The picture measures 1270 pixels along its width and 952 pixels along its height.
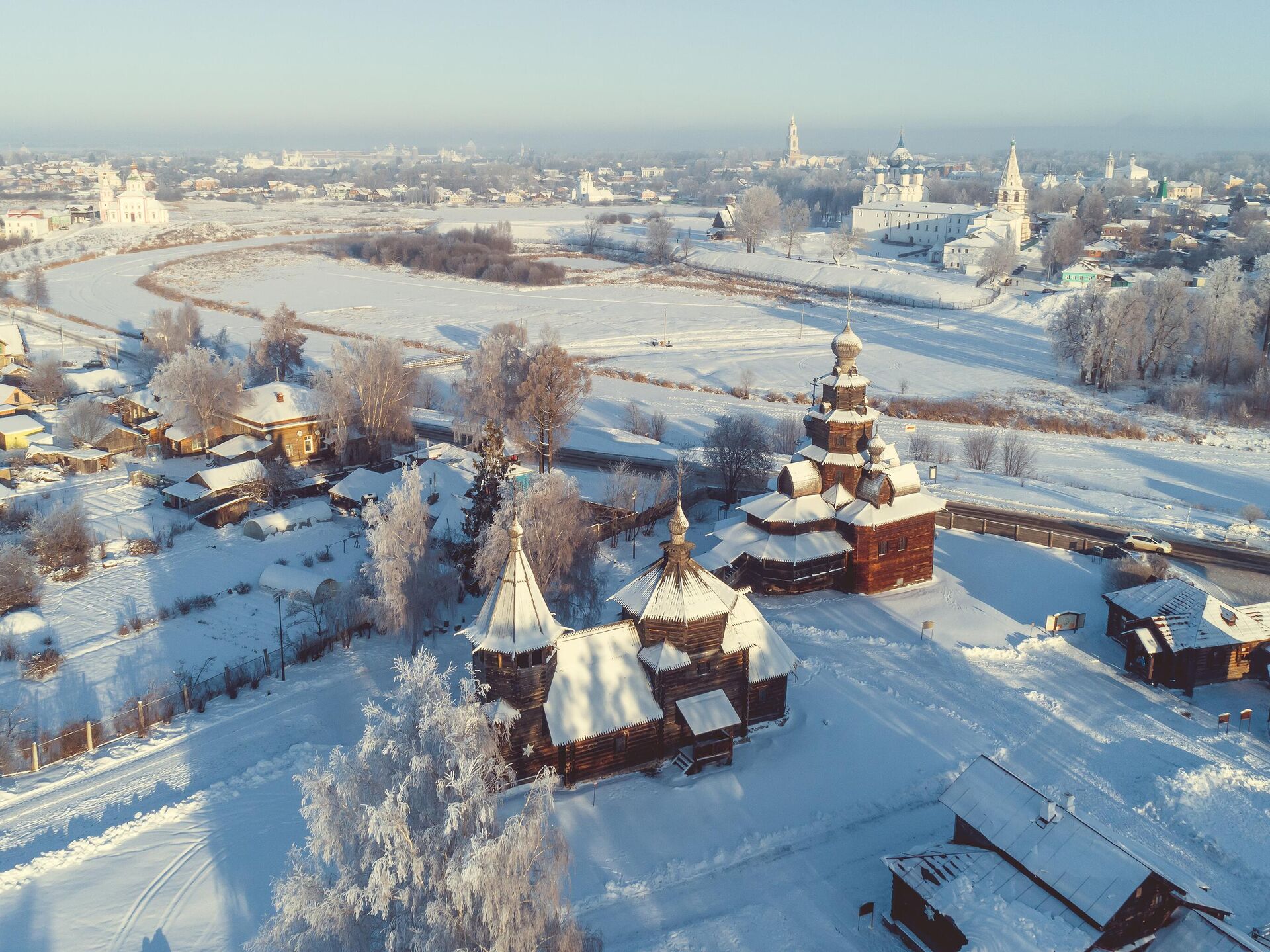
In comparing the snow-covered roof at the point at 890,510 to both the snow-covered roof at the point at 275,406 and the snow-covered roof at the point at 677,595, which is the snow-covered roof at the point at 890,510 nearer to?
the snow-covered roof at the point at 677,595

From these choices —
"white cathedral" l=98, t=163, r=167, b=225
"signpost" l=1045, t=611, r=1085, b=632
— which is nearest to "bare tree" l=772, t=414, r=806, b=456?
"signpost" l=1045, t=611, r=1085, b=632

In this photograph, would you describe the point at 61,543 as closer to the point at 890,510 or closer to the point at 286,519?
the point at 286,519

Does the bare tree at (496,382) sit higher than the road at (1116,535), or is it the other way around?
the bare tree at (496,382)

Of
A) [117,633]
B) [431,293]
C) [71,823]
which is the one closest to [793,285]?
[431,293]

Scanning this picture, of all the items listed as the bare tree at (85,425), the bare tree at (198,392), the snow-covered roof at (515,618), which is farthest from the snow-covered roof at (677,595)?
the bare tree at (85,425)

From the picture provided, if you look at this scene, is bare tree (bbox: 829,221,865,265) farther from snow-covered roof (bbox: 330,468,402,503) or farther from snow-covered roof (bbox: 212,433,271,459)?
snow-covered roof (bbox: 330,468,402,503)

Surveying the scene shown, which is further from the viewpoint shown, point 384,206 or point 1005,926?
point 384,206

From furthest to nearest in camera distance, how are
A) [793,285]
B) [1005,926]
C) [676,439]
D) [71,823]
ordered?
[793,285] < [676,439] < [71,823] < [1005,926]

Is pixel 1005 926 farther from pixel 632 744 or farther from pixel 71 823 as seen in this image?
pixel 71 823

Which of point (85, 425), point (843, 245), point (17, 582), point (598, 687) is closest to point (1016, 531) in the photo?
point (598, 687)
